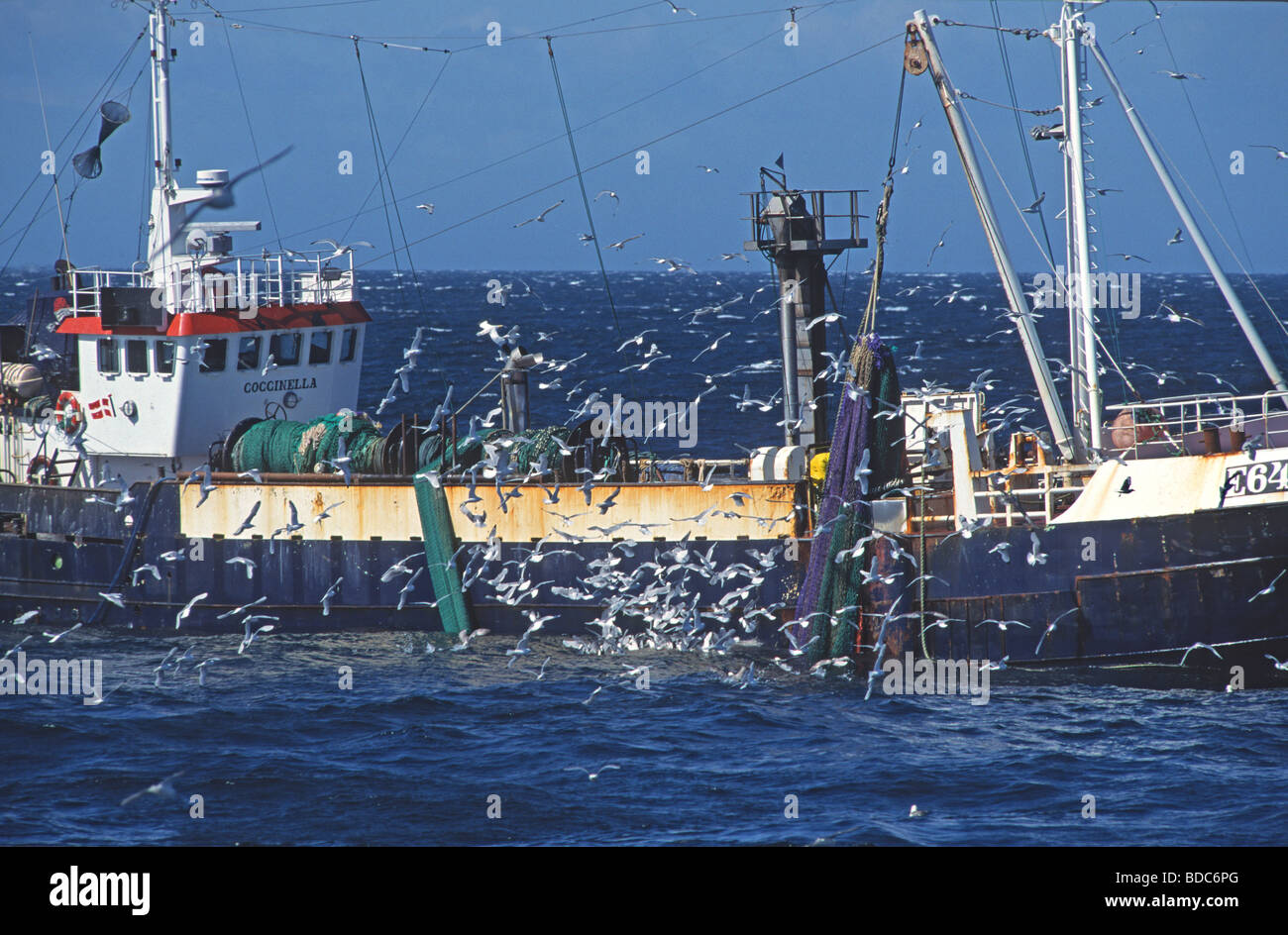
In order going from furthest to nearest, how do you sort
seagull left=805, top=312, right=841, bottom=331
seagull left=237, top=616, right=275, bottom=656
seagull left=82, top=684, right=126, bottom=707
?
seagull left=237, top=616, right=275, bottom=656
seagull left=805, top=312, right=841, bottom=331
seagull left=82, top=684, right=126, bottom=707

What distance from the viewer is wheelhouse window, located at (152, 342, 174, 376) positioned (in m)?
26.5

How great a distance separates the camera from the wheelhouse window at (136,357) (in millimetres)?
26750

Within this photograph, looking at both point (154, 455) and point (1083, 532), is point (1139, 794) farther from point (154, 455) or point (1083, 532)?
point (154, 455)

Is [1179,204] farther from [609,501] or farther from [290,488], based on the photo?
[290,488]

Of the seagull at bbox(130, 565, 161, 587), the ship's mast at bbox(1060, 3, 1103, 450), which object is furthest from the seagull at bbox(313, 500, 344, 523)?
the ship's mast at bbox(1060, 3, 1103, 450)

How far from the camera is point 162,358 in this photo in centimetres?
2655

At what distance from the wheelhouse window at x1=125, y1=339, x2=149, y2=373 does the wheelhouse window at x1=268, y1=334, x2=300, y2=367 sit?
227 centimetres

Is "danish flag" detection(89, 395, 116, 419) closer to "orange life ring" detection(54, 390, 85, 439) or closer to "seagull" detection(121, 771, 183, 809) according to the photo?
"orange life ring" detection(54, 390, 85, 439)

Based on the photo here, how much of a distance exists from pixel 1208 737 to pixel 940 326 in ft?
223

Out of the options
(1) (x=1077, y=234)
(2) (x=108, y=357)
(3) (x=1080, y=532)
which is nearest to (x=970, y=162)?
(1) (x=1077, y=234)

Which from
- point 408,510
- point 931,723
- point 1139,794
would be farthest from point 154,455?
point 1139,794

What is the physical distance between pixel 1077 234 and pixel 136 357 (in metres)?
16.9
